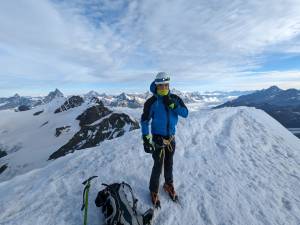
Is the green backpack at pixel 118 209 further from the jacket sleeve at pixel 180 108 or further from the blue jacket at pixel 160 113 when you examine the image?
the jacket sleeve at pixel 180 108

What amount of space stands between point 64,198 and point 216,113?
16031 mm

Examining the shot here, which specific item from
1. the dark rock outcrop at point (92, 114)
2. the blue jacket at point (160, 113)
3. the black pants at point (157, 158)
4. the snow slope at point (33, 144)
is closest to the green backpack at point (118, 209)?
the black pants at point (157, 158)

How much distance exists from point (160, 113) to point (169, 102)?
0.54 m

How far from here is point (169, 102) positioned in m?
9.54

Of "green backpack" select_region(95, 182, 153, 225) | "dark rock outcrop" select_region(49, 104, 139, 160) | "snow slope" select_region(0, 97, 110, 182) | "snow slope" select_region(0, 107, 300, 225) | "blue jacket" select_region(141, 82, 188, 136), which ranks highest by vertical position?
"blue jacket" select_region(141, 82, 188, 136)

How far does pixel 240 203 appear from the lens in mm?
9969

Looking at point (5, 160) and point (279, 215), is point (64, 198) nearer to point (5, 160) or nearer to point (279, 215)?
point (279, 215)

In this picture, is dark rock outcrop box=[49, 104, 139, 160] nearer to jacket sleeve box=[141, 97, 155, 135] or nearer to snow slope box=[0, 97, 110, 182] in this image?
snow slope box=[0, 97, 110, 182]

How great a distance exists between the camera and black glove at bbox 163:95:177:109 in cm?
954

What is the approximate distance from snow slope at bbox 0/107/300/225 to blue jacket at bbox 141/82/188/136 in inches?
95.0

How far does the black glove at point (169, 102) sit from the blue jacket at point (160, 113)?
0.39ft

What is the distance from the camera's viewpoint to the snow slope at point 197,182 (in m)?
9.26

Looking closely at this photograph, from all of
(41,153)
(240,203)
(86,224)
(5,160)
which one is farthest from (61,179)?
(5,160)

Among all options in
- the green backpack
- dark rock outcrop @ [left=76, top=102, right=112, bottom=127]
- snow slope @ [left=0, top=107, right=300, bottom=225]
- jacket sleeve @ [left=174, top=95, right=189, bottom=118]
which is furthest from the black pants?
dark rock outcrop @ [left=76, top=102, right=112, bottom=127]
